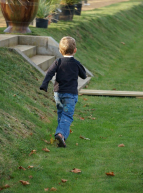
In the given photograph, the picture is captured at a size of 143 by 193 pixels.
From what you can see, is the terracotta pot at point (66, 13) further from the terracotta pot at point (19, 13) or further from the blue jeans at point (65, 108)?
the blue jeans at point (65, 108)

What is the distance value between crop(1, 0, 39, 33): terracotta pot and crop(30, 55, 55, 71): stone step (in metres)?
1.38

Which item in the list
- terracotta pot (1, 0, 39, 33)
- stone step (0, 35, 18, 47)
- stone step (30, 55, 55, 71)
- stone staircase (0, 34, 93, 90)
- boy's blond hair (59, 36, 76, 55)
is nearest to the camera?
boy's blond hair (59, 36, 76, 55)

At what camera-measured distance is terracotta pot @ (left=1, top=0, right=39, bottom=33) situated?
11539mm

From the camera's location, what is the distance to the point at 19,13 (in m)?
11.6

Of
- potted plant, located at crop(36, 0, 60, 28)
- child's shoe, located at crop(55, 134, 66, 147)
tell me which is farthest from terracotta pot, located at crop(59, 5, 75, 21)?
child's shoe, located at crop(55, 134, 66, 147)

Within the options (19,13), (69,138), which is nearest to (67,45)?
(69,138)

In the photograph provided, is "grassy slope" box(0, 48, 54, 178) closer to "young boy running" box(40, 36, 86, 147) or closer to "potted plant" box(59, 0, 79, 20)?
"young boy running" box(40, 36, 86, 147)

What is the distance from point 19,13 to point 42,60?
2047 millimetres

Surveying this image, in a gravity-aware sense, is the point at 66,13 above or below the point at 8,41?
below

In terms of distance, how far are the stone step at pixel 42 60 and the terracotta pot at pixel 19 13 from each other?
1.38m

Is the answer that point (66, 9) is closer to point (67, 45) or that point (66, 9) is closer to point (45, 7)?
point (45, 7)

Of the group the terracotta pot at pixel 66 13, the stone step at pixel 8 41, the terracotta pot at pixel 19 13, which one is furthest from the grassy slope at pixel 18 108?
the terracotta pot at pixel 66 13

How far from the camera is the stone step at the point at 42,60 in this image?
10273 millimetres

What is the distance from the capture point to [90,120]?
755cm
